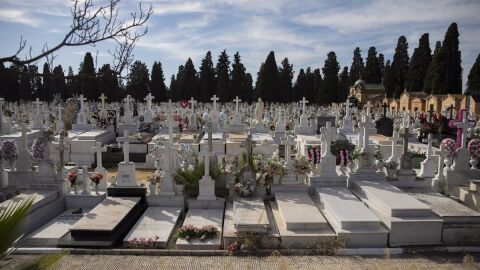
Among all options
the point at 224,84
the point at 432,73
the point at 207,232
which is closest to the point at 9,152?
the point at 207,232

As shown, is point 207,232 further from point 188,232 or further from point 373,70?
point 373,70

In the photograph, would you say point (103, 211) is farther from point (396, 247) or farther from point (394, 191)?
point (394, 191)

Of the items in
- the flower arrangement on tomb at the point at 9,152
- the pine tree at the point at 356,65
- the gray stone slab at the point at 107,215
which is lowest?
the gray stone slab at the point at 107,215

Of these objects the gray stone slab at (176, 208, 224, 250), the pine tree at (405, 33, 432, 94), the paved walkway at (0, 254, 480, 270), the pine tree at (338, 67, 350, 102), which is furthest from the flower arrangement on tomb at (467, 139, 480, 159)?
the pine tree at (338, 67, 350, 102)

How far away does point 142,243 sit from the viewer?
7293mm

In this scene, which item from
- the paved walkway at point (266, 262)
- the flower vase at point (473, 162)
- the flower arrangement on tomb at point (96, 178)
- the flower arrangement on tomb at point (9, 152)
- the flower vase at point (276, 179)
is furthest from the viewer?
the flower vase at point (473, 162)

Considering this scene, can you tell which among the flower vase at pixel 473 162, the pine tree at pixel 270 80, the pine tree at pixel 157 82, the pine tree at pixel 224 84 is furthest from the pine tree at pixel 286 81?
the flower vase at pixel 473 162

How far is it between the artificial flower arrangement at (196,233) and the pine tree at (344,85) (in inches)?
1917

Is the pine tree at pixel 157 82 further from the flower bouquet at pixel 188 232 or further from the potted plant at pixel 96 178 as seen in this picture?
the flower bouquet at pixel 188 232

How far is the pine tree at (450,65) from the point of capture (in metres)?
42.2

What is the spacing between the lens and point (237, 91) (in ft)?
163

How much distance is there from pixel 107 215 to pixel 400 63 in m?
55.2

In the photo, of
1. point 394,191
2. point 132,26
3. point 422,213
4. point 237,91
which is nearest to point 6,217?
point 132,26

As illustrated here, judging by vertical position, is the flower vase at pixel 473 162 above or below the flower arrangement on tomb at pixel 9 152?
below
